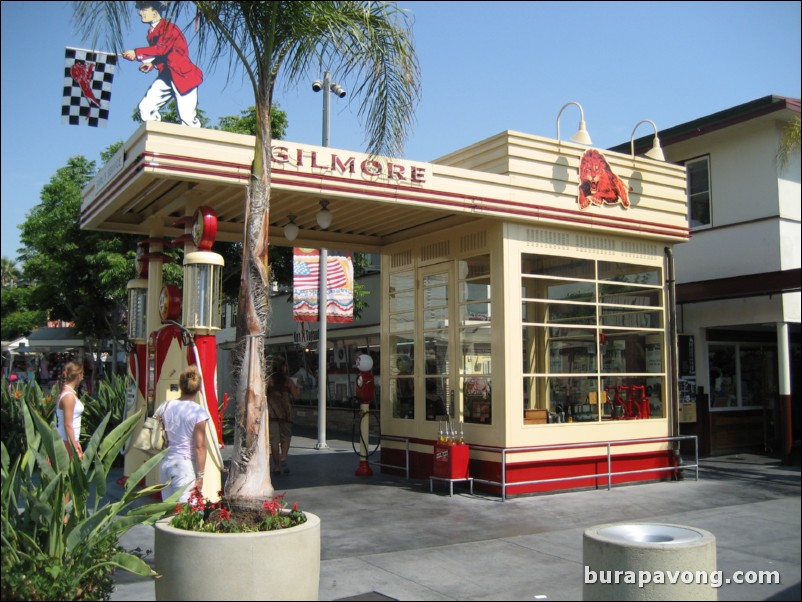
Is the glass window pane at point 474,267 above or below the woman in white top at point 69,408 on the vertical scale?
above

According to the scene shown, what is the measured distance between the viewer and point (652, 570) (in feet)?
15.0

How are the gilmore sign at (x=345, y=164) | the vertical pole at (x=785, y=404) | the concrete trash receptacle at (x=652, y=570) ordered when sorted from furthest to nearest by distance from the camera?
the vertical pole at (x=785, y=404) → the gilmore sign at (x=345, y=164) → the concrete trash receptacle at (x=652, y=570)

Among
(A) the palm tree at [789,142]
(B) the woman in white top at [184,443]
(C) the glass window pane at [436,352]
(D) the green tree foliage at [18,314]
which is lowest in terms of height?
(B) the woman in white top at [184,443]

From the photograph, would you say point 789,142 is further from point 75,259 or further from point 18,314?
point 18,314

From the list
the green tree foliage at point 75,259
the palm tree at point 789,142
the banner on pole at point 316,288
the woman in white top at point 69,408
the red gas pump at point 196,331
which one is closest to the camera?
the woman in white top at point 69,408

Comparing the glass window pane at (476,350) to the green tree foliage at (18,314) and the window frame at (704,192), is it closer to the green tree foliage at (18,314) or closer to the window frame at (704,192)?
the window frame at (704,192)

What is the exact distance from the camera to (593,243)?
12070 millimetres

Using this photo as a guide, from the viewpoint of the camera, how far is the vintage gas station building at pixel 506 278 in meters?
10.3

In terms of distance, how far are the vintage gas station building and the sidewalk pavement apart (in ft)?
2.66

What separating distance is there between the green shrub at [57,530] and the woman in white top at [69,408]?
1962 millimetres

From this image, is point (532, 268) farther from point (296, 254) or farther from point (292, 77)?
point (296, 254)

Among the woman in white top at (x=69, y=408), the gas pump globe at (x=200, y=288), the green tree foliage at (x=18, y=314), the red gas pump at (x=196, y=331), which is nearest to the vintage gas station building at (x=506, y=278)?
the red gas pump at (x=196, y=331)

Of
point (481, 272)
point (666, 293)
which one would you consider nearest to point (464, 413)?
point (481, 272)

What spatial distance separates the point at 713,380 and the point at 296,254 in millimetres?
9331
